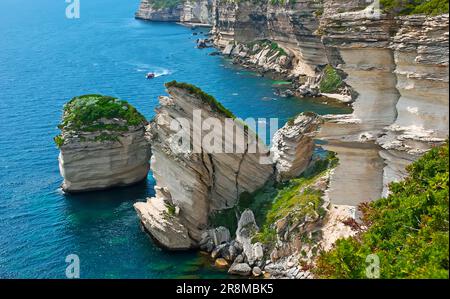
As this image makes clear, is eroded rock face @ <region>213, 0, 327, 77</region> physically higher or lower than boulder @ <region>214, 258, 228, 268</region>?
higher

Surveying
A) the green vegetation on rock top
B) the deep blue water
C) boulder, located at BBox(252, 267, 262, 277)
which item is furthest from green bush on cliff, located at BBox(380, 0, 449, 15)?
the deep blue water

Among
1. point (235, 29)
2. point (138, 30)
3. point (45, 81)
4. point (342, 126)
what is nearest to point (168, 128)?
point (342, 126)

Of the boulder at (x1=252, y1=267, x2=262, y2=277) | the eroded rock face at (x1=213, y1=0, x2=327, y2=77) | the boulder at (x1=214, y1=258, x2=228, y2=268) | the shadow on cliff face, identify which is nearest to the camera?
the boulder at (x1=252, y1=267, x2=262, y2=277)

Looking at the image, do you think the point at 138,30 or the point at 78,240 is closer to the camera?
the point at 78,240

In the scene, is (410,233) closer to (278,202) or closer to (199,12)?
(278,202)

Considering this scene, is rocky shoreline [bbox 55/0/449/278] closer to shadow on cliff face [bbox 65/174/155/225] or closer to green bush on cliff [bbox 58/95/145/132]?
green bush on cliff [bbox 58/95/145/132]

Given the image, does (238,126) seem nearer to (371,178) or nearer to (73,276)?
(371,178)
